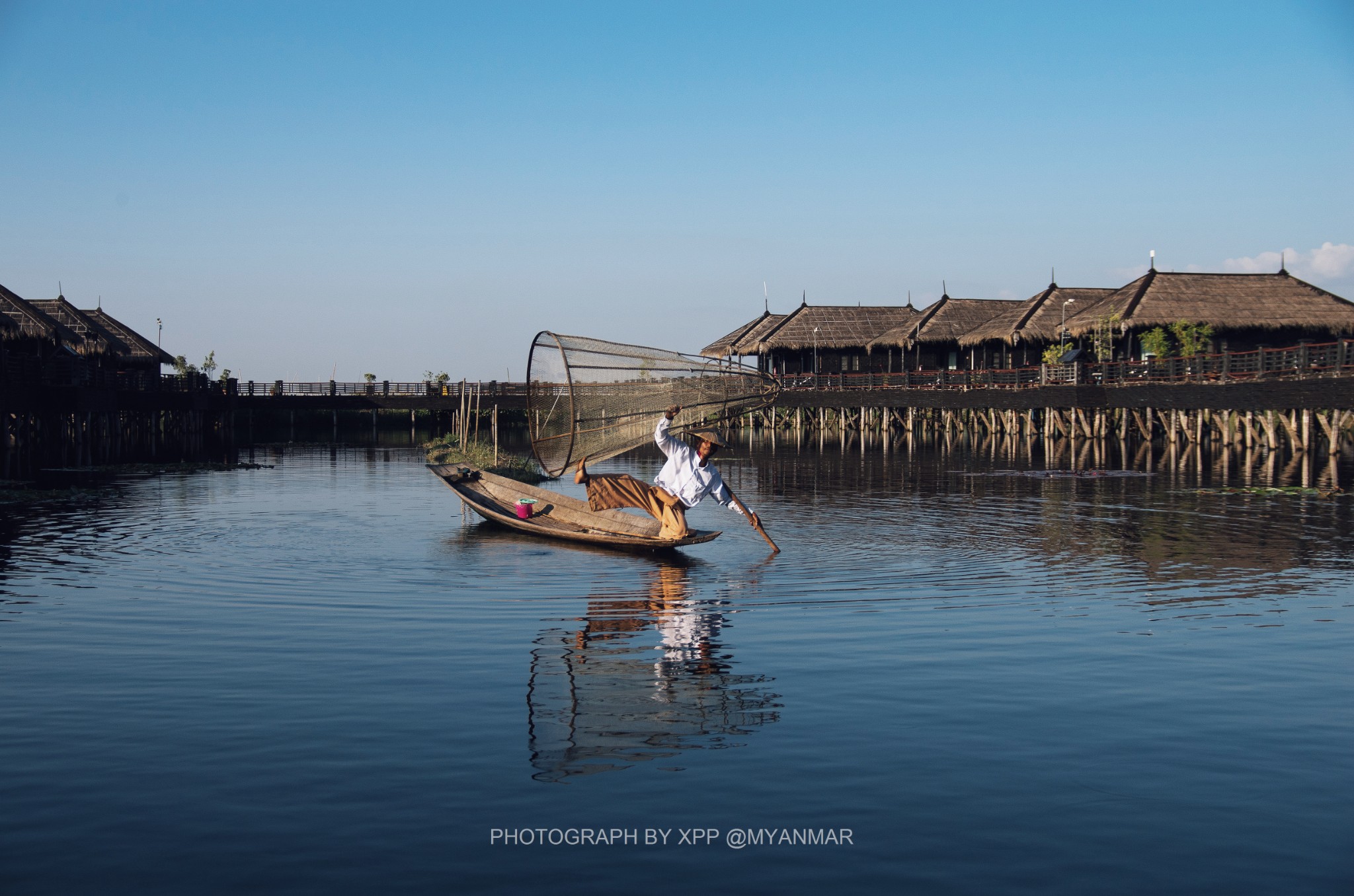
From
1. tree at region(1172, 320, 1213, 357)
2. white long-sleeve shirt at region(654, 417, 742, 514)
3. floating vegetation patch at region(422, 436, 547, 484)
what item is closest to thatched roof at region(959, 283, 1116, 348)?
tree at region(1172, 320, 1213, 357)

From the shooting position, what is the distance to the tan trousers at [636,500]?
16047mm

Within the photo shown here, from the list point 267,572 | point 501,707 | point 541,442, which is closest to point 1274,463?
point 541,442

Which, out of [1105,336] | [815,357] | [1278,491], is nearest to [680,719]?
[1278,491]

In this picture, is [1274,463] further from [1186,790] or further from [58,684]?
[58,684]

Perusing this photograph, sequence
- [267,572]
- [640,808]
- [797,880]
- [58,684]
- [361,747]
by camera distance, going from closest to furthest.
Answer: [797,880]
[640,808]
[361,747]
[58,684]
[267,572]

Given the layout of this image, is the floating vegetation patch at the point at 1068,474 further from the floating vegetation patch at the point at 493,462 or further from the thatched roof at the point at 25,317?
the thatched roof at the point at 25,317

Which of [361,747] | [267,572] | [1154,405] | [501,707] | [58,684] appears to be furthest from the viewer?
[1154,405]

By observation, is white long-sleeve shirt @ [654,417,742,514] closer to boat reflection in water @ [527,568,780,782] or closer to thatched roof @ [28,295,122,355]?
boat reflection in water @ [527,568,780,782]

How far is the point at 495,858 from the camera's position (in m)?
5.82

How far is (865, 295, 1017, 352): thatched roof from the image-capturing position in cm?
6009

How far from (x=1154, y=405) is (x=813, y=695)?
123 ft

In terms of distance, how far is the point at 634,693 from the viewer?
8930 millimetres

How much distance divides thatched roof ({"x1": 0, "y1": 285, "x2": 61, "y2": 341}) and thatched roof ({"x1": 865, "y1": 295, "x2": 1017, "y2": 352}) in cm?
3960

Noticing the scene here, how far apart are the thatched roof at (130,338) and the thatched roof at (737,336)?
29391mm
